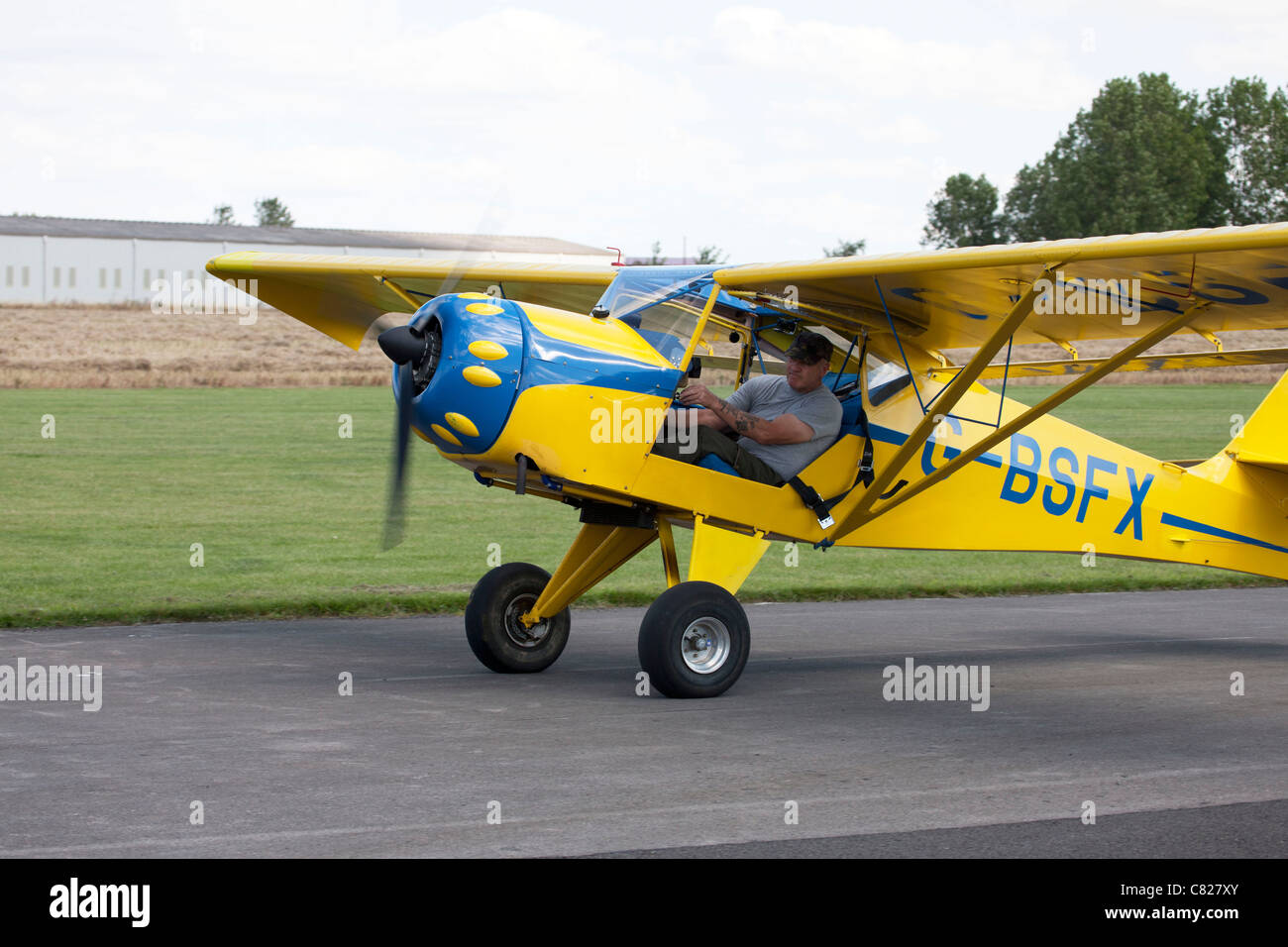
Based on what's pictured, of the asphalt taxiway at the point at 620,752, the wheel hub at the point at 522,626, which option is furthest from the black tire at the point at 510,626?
the asphalt taxiway at the point at 620,752

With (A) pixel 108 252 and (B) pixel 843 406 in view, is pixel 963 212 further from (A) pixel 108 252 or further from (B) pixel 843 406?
(B) pixel 843 406

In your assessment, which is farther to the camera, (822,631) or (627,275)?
(822,631)

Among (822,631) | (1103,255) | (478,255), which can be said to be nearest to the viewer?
(1103,255)

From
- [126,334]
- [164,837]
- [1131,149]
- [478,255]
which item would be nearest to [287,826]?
[164,837]

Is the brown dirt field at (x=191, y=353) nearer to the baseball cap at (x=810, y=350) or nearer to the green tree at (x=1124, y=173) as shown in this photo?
the green tree at (x=1124, y=173)

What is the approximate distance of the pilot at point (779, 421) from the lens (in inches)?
384

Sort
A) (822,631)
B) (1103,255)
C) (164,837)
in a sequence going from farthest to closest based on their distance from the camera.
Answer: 1. (822,631)
2. (1103,255)
3. (164,837)

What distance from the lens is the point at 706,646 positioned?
9.52 m

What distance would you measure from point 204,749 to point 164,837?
5.57 feet

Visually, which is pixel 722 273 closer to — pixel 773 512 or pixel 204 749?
pixel 773 512

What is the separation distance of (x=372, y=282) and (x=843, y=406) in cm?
420

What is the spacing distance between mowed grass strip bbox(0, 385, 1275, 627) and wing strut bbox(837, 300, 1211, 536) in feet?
15.5

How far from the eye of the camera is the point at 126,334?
2317 inches

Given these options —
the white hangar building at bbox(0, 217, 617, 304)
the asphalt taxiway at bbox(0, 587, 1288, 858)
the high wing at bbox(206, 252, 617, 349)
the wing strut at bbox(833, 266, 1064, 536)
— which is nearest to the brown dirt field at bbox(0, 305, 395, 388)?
the white hangar building at bbox(0, 217, 617, 304)
